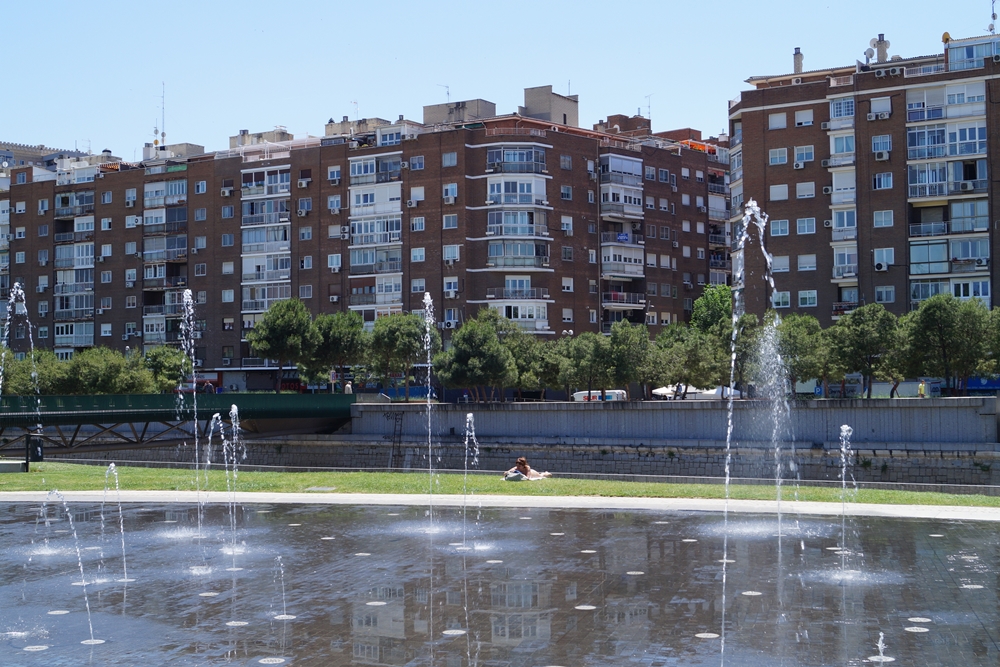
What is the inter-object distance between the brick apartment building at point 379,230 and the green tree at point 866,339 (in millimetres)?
25432

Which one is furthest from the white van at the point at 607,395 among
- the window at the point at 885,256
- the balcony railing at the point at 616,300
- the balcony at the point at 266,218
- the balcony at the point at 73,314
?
the balcony at the point at 73,314

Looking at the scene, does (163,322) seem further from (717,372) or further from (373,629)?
(373,629)

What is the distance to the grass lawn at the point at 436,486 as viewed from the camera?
24.6m

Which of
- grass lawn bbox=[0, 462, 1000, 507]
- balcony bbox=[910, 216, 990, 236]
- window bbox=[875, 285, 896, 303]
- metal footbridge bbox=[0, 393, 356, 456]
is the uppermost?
balcony bbox=[910, 216, 990, 236]

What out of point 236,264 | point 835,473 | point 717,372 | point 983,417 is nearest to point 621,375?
point 717,372

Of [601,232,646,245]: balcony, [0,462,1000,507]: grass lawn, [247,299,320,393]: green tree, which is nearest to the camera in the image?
[0,462,1000,507]: grass lawn

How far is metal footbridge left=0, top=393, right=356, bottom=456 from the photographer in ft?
141

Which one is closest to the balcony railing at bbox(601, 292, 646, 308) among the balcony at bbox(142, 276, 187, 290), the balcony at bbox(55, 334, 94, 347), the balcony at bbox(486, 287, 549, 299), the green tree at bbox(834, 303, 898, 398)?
the balcony at bbox(486, 287, 549, 299)

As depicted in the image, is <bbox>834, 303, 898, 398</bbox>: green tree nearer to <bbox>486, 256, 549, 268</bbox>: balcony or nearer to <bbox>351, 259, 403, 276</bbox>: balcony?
<bbox>486, 256, 549, 268</bbox>: balcony

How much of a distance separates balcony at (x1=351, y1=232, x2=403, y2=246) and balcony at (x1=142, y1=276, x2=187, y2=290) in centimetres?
1616

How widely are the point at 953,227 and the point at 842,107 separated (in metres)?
9.50

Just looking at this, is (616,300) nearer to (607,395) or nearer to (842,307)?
(607,395)

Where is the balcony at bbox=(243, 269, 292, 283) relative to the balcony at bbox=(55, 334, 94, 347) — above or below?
above

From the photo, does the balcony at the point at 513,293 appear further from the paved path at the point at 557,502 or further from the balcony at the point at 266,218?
the paved path at the point at 557,502
